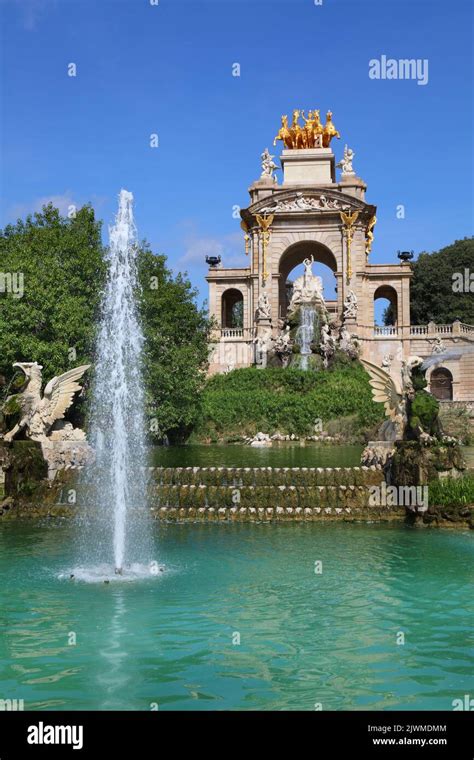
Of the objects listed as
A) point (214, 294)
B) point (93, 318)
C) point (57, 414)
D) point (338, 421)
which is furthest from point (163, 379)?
point (214, 294)

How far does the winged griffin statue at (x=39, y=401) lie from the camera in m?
17.5


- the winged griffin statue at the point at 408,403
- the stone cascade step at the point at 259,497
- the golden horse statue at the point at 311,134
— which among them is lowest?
the stone cascade step at the point at 259,497

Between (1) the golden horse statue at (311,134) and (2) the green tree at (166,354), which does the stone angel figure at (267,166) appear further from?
(2) the green tree at (166,354)

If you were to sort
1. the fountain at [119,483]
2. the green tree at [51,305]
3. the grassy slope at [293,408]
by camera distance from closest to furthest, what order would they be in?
the fountain at [119,483]
the green tree at [51,305]
the grassy slope at [293,408]

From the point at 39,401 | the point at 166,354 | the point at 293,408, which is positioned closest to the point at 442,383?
the point at 293,408

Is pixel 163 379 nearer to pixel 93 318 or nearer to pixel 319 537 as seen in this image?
pixel 93 318

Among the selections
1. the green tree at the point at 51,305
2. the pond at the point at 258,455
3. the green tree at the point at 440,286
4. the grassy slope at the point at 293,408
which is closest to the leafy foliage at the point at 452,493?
the pond at the point at 258,455

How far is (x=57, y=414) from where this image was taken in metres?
18.2

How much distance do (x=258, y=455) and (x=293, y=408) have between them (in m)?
9.68

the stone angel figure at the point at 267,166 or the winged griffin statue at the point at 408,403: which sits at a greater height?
the stone angel figure at the point at 267,166

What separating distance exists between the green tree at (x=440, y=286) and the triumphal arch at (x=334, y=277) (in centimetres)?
1188

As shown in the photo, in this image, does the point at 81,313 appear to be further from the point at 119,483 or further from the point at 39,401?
the point at 119,483

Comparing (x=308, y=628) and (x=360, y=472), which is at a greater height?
(x=360, y=472)
